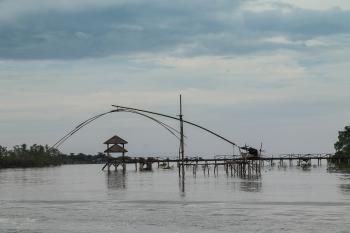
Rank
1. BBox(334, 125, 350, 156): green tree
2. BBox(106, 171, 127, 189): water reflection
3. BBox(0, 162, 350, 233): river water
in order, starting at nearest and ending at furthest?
BBox(0, 162, 350, 233): river water
BBox(106, 171, 127, 189): water reflection
BBox(334, 125, 350, 156): green tree

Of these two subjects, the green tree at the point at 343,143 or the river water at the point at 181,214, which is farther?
the green tree at the point at 343,143

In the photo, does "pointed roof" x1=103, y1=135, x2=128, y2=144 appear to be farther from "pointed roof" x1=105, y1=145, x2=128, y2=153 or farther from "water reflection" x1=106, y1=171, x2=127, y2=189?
"water reflection" x1=106, y1=171, x2=127, y2=189

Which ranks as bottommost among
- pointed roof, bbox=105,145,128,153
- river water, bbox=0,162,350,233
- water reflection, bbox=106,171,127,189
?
river water, bbox=0,162,350,233

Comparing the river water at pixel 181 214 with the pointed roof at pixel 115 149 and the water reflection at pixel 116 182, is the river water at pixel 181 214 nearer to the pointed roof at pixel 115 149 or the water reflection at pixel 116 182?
the water reflection at pixel 116 182

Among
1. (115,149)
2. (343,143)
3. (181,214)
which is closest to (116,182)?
(181,214)

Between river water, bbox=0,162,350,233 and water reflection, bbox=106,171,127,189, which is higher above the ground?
water reflection, bbox=106,171,127,189

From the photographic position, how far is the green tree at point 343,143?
4100 inches

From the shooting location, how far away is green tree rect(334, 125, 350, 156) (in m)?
104

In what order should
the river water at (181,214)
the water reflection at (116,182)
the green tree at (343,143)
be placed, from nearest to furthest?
1. the river water at (181,214)
2. the water reflection at (116,182)
3. the green tree at (343,143)

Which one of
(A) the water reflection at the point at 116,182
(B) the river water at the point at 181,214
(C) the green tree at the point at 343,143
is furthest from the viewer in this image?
(C) the green tree at the point at 343,143

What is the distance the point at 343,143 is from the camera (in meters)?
107

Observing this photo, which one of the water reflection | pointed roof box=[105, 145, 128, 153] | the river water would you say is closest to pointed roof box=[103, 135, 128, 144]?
pointed roof box=[105, 145, 128, 153]

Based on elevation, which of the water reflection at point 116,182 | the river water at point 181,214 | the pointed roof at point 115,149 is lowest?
the river water at point 181,214

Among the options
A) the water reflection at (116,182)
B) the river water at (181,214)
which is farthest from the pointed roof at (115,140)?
the river water at (181,214)
